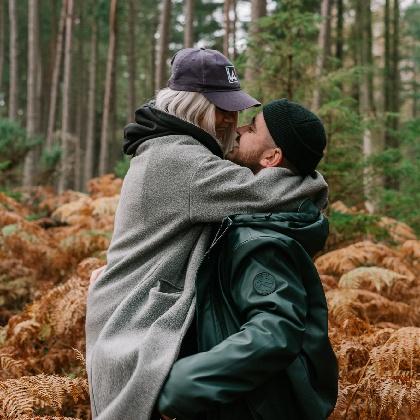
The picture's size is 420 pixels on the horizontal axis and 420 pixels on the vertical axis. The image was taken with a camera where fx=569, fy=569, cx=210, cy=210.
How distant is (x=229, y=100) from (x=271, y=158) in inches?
10.4

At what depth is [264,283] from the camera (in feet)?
5.89

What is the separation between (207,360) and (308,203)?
68 centimetres

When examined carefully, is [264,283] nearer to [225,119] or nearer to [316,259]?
[225,119]

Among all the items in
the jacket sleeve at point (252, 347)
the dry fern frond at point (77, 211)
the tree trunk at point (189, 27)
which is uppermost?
the tree trunk at point (189, 27)

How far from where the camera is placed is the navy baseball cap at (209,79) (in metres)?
2.08

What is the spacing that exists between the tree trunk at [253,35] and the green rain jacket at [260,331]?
5572 mm

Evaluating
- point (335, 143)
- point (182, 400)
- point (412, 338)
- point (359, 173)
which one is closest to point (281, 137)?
point (182, 400)

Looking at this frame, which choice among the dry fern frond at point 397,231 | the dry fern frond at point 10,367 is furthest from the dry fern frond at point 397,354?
the dry fern frond at point 397,231

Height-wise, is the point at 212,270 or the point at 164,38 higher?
the point at 164,38

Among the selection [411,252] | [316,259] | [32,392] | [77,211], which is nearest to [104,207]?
[77,211]

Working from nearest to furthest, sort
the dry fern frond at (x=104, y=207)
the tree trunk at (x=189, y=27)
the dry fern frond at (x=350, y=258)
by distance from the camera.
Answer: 1. the dry fern frond at (x=350, y=258)
2. the dry fern frond at (x=104, y=207)
3. the tree trunk at (x=189, y=27)

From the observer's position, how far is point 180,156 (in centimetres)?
197

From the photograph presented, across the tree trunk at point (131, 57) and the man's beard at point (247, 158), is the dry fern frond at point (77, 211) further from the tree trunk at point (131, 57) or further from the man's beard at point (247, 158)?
the tree trunk at point (131, 57)

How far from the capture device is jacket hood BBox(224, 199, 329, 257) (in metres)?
1.90
